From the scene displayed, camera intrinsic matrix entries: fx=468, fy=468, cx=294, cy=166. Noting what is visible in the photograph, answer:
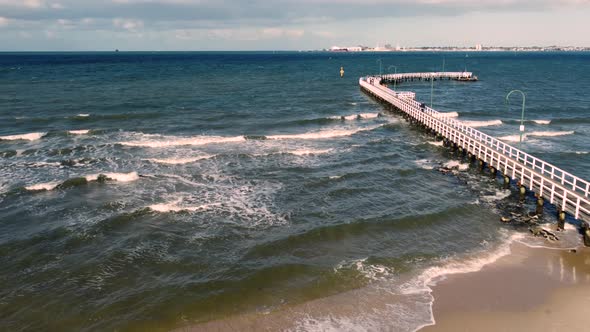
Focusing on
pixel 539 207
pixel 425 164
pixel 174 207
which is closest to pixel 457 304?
pixel 539 207

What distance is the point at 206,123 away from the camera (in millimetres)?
47312

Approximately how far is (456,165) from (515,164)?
556 centimetres

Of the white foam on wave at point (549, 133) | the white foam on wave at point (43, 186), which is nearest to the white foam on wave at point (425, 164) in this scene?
the white foam on wave at point (549, 133)

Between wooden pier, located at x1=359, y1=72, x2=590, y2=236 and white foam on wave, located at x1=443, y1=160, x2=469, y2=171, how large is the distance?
1069mm

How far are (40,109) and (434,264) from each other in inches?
2016

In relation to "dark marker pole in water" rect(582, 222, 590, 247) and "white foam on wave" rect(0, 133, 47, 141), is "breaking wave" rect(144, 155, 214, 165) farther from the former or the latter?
"dark marker pole in water" rect(582, 222, 590, 247)

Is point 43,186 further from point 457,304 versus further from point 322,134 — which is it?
point 457,304

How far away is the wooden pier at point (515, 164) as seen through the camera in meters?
22.0

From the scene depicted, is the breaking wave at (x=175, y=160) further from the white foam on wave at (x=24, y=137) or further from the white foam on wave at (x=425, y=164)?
the white foam on wave at (x=425, y=164)

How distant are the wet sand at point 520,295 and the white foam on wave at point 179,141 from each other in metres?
26.1

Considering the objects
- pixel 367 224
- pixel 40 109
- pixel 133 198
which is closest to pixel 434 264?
pixel 367 224

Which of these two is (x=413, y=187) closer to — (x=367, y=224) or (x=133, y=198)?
(x=367, y=224)

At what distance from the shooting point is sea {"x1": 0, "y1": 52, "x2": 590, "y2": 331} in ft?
52.2

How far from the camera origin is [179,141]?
39062mm
